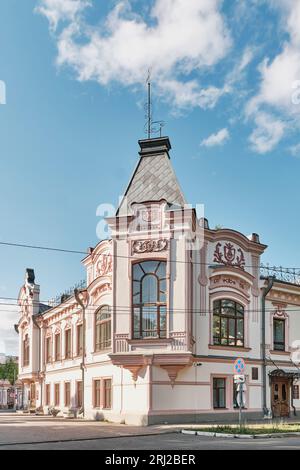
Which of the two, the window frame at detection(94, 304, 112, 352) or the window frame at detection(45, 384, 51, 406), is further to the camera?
the window frame at detection(45, 384, 51, 406)

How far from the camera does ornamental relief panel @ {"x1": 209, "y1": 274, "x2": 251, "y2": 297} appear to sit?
2812cm

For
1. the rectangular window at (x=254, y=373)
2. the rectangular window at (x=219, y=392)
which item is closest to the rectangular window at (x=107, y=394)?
the rectangular window at (x=219, y=392)

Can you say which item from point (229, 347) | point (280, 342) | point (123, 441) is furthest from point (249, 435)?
point (280, 342)

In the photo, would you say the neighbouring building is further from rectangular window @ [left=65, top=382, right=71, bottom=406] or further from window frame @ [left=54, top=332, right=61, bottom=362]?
window frame @ [left=54, top=332, right=61, bottom=362]

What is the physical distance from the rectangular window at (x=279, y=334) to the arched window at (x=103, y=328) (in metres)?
8.62

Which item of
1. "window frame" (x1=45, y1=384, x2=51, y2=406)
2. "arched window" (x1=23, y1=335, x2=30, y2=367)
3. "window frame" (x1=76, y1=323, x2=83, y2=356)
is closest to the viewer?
"window frame" (x1=76, y1=323, x2=83, y2=356)

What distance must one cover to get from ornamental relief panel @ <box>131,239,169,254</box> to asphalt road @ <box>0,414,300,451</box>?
299 inches

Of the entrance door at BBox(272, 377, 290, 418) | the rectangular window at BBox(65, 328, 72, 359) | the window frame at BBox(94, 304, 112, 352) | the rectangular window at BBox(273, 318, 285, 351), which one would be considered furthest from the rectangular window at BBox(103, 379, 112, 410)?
the rectangular window at BBox(273, 318, 285, 351)

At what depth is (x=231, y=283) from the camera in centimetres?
2873

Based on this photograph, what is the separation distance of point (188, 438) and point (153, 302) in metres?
8.06

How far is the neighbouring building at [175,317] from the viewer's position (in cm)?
2569

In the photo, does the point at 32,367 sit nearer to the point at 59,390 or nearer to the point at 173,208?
the point at 59,390

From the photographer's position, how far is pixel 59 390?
3781 centimetres
